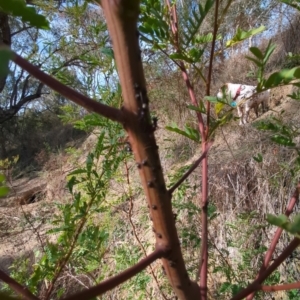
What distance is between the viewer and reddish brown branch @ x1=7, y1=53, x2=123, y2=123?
0.69 ft

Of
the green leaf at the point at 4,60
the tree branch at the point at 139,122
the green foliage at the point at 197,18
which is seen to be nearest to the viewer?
the green leaf at the point at 4,60

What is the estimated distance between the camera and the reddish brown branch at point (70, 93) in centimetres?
21

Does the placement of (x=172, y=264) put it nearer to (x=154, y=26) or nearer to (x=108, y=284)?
(x=108, y=284)

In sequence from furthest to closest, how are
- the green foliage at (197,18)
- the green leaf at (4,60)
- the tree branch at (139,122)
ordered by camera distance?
the green foliage at (197,18)
the tree branch at (139,122)
the green leaf at (4,60)

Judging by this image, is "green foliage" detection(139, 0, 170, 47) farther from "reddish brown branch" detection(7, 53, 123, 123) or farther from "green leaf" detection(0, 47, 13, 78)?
"green leaf" detection(0, 47, 13, 78)

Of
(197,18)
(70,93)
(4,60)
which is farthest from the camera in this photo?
(197,18)

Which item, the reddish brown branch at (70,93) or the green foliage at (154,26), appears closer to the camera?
the reddish brown branch at (70,93)

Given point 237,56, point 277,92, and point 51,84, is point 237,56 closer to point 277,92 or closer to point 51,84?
point 277,92

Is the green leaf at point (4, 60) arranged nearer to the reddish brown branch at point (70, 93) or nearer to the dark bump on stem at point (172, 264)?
the reddish brown branch at point (70, 93)

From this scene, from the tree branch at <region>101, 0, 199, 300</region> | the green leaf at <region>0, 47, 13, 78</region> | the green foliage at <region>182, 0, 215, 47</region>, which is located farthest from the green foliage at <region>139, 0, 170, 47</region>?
the green leaf at <region>0, 47, 13, 78</region>

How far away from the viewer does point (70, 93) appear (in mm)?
237

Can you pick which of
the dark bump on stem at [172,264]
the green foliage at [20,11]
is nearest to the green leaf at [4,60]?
the green foliage at [20,11]

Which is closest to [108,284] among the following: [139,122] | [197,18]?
[139,122]

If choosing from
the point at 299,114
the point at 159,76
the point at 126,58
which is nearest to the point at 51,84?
the point at 126,58
